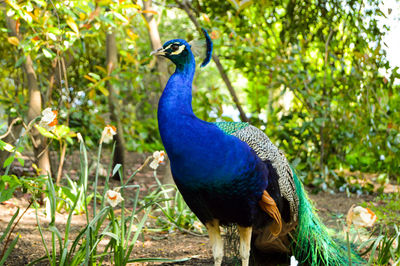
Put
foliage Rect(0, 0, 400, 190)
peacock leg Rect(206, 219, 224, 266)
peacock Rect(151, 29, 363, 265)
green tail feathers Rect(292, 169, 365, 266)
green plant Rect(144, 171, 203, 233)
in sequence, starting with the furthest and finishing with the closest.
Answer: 1. foliage Rect(0, 0, 400, 190)
2. green plant Rect(144, 171, 203, 233)
3. green tail feathers Rect(292, 169, 365, 266)
4. peacock leg Rect(206, 219, 224, 266)
5. peacock Rect(151, 29, 363, 265)

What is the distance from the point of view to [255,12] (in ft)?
17.9

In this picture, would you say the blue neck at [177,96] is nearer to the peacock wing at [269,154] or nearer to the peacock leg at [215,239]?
the peacock wing at [269,154]

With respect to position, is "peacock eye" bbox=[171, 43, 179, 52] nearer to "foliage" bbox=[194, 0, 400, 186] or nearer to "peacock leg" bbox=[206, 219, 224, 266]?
"peacock leg" bbox=[206, 219, 224, 266]

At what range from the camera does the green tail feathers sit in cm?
265

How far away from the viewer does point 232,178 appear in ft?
7.22

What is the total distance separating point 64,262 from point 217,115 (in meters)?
2.76

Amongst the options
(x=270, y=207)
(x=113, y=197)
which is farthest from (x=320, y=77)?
(x=113, y=197)

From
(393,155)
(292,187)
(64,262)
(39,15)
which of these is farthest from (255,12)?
(64,262)

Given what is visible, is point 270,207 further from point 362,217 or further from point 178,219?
point 178,219

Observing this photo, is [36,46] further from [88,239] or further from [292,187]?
[292,187]

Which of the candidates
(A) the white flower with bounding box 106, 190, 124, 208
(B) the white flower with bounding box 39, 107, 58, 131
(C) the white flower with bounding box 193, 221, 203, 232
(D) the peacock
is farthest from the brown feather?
(C) the white flower with bounding box 193, 221, 203, 232

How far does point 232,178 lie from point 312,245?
2.55 feet

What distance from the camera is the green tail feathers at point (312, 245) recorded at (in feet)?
8.69

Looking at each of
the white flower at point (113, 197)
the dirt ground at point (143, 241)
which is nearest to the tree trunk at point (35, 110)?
the dirt ground at point (143, 241)
